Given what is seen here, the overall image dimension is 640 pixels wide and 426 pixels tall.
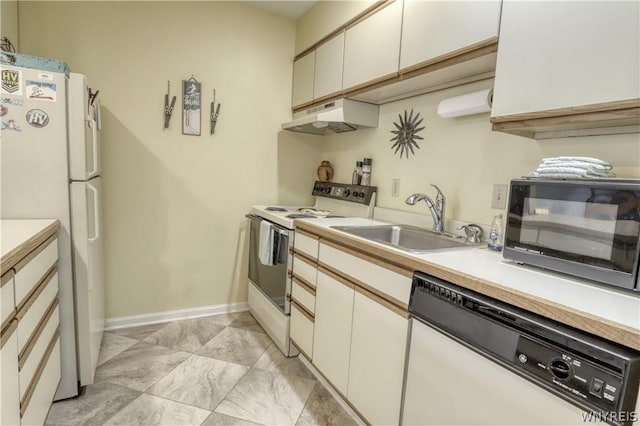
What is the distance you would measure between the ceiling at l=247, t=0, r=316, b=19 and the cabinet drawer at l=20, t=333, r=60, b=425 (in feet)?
8.65

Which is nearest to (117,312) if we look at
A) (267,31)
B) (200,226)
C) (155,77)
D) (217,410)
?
(200,226)

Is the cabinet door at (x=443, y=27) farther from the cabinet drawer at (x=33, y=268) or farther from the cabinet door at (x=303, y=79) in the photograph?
the cabinet drawer at (x=33, y=268)

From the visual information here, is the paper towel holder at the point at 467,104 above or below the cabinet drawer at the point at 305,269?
above

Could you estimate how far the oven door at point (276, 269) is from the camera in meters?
2.19

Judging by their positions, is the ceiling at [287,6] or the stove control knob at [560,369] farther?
the ceiling at [287,6]

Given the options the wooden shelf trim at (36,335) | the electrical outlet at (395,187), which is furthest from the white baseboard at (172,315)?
the electrical outlet at (395,187)

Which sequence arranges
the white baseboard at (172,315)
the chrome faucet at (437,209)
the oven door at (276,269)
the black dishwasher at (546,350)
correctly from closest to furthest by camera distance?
the black dishwasher at (546,350), the chrome faucet at (437,209), the oven door at (276,269), the white baseboard at (172,315)

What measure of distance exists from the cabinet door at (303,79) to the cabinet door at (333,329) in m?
1.58

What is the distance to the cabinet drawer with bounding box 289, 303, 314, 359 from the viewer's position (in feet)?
6.41

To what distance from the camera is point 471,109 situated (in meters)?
1.62

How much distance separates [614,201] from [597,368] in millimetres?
483

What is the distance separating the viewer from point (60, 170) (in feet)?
5.14

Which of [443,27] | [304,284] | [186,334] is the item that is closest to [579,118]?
[443,27]

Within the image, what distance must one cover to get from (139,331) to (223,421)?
4.08ft
